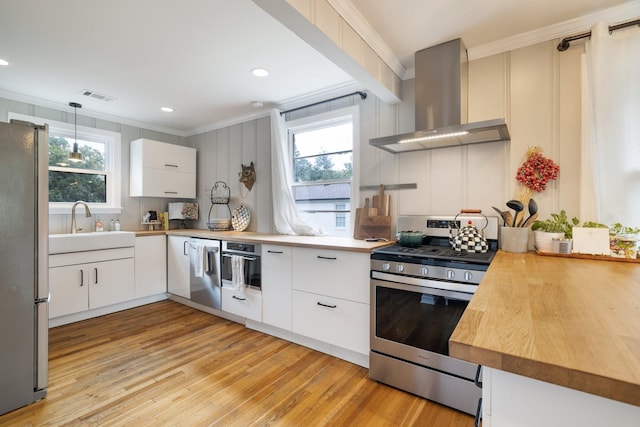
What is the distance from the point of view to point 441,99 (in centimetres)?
213

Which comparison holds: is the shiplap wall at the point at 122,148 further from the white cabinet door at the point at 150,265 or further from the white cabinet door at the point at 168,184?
the white cabinet door at the point at 150,265

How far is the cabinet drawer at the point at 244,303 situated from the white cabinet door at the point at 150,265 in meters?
1.19

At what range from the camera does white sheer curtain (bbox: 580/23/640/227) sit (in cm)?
168

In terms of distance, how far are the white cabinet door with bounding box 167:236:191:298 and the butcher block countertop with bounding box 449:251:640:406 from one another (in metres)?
3.30

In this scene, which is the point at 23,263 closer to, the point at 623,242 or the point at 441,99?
the point at 441,99

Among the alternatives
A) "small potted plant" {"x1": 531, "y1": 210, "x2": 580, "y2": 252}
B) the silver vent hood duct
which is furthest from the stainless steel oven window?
the silver vent hood duct

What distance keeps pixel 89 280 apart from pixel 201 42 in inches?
107

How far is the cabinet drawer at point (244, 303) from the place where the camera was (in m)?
2.76

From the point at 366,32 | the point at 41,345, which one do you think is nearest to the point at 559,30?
the point at 366,32

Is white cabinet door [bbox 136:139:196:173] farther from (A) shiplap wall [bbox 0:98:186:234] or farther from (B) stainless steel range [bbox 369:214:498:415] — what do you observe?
(B) stainless steel range [bbox 369:214:498:415]

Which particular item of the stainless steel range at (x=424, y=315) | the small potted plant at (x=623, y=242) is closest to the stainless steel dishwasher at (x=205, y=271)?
the stainless steel range at (x=424, y=315)

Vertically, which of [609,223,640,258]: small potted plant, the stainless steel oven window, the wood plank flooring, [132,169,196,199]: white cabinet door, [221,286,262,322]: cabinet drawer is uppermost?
[132,169,196,199]: white cabinet door

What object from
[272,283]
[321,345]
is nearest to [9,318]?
[272,283]

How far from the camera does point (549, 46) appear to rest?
78.6 inches
